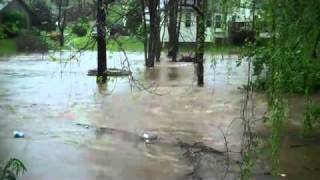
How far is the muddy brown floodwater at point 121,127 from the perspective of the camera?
9.40 m

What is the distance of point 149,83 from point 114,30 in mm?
13666

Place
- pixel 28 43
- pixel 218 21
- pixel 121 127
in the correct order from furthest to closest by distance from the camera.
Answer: pixel 28 43, pixel 121 127, pixel 218 21

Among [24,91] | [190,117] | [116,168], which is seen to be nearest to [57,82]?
[24,91]

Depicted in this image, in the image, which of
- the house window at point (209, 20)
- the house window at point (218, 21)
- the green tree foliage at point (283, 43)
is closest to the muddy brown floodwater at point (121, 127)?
the house window at point (209, 20)

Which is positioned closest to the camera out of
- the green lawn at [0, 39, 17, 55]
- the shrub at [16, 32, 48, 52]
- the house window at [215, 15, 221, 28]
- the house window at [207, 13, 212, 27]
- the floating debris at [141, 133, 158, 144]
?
the house window at [215, 15, 221, 28]

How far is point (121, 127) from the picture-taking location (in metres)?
13.2

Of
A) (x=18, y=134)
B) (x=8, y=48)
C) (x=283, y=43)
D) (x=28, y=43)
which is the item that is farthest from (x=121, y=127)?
(x=28, y=43)

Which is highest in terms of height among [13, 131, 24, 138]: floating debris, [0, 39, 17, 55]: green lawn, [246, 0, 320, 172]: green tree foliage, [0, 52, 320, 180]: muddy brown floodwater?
[246, 0, 320, 172]: green tree foliage

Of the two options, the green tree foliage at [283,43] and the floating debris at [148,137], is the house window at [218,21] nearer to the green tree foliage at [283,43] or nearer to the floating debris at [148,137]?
the green tree foliage at [283,43]

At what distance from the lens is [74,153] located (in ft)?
34.4

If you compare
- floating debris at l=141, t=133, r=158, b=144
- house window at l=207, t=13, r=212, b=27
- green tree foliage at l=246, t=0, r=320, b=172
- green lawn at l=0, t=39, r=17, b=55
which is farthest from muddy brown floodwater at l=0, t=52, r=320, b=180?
green lawn at l=0, t=39, r=17, b=55

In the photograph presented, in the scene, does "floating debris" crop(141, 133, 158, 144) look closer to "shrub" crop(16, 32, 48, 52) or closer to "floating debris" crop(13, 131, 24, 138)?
"floating debris" crop(13, 131, 24, 138)

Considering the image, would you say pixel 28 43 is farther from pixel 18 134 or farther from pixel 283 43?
pixel 283 43

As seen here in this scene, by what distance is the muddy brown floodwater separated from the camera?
9.40 metres
